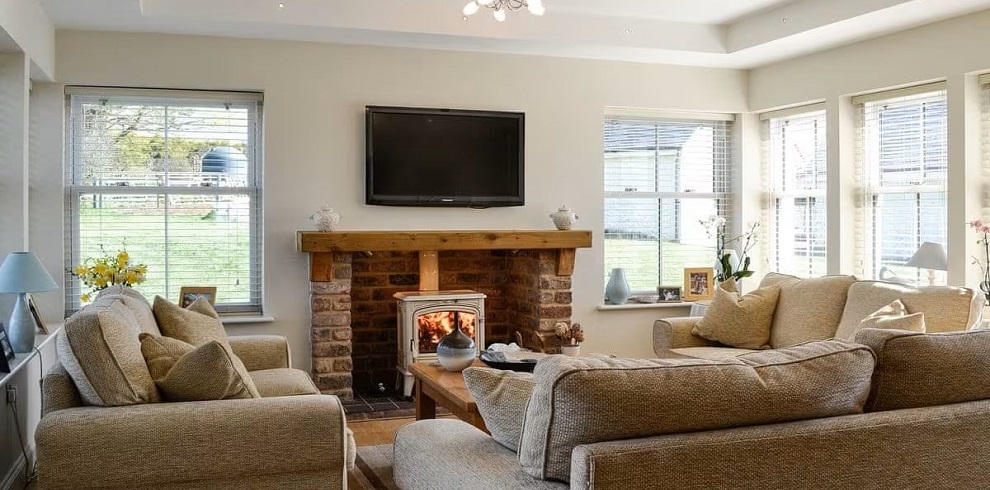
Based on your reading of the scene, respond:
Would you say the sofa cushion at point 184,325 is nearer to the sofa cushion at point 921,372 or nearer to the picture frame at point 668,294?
the sofa cushion at point 921,372

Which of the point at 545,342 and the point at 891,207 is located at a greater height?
the point at 891,207

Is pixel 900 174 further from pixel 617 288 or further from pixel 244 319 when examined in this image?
pixel 244 319

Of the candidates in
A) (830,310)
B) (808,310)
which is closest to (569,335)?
(808,310)

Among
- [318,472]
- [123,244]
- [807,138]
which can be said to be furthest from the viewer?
[807,138]

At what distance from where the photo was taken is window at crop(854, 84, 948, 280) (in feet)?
18.8

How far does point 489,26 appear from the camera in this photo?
5980 millimetres

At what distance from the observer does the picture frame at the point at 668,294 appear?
710 cm

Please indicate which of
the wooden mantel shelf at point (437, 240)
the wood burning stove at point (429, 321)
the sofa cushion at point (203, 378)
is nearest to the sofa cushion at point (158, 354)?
the sofa cushion at point (203, 378)

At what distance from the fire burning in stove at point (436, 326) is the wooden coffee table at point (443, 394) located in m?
1.40

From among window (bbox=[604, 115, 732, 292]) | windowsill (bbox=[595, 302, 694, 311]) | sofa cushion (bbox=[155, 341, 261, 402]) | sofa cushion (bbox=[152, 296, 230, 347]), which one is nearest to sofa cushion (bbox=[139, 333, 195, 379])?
sofa cushion (bbox=[155, 341, 261, 402])

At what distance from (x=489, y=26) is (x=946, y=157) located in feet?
9.78

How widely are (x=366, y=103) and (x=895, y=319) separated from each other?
11.8ft

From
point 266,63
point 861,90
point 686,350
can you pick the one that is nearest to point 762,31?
point 861,90

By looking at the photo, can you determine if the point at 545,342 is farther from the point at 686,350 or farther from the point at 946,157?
the point at 946,157
